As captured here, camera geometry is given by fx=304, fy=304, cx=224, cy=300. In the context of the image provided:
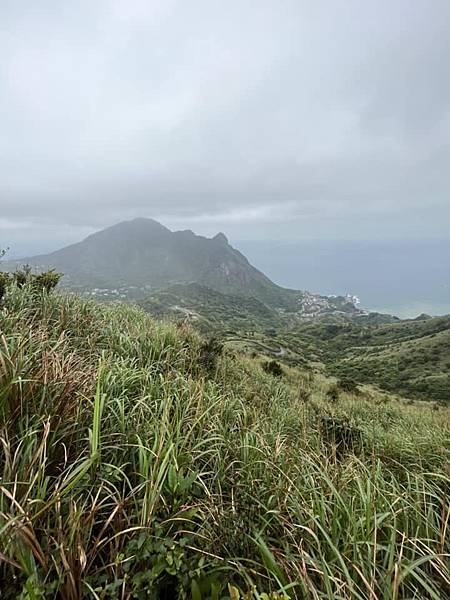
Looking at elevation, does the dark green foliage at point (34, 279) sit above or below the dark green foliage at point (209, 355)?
above

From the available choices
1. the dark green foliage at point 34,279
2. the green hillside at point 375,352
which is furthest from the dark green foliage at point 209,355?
the dark green foliage at point 34,279

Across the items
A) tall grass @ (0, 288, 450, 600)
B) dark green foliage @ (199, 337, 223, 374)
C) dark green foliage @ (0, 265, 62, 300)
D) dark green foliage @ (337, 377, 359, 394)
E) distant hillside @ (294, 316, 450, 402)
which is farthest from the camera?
distant hillside @ (294, 316, 450, 402)

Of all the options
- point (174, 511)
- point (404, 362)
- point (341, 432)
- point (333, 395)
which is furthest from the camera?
point (404, 362)

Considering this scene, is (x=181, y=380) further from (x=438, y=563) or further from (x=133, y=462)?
(x=438, y=563)

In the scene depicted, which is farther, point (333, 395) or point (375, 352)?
point (375, 352)

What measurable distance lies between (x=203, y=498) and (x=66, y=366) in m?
1.88

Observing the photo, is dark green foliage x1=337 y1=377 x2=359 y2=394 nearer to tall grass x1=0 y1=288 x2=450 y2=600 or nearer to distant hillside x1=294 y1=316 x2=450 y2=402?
distant hillside x1=294 y1=316 x2=450 y2=402

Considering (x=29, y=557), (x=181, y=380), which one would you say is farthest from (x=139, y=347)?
(x=29, y=557)

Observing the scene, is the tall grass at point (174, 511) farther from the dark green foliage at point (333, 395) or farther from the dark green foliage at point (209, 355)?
the dark green foliage at point (333, 395)

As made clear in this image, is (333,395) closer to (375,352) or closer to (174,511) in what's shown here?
(174,511)

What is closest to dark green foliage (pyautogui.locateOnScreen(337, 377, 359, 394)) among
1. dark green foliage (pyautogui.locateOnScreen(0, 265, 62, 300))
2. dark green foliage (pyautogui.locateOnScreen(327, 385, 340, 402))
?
dark green foliage (pyautogui.locateOnScreen(327, 385, 340, 402))

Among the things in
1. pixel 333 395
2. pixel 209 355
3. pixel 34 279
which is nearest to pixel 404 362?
pixel 333 395

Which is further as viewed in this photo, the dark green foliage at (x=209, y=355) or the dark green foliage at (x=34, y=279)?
the dark green foliage at (x=209, y=355)

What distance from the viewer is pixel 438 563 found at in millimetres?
1850
